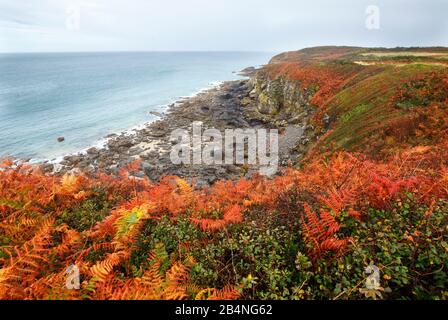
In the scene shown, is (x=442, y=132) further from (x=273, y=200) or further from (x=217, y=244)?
(x=217, y=244)

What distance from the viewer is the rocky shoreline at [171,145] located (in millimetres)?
22438

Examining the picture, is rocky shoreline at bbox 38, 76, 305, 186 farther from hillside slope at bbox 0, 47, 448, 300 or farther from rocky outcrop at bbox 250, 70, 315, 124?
hillside slope at bbox 0, 47, 448, 300

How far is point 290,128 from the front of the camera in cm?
2777

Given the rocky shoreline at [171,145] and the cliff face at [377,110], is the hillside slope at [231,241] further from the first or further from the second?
the rocky shoreline at [171,145]

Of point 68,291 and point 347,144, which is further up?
point 347,144

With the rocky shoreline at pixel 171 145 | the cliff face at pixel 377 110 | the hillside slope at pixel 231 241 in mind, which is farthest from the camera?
the rocky shoreline at pixel 171 145

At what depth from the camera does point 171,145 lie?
3084 cm

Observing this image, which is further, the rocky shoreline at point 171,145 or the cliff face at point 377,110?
the rocky shoreline at point 171,145

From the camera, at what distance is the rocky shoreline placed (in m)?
22.4

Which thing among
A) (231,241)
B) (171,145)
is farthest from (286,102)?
(231,241)

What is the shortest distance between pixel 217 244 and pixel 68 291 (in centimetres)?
261

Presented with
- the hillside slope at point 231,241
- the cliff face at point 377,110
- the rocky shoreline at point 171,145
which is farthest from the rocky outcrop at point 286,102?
the hillside slope at point 231,241

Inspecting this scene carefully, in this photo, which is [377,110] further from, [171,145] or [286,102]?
[171,145]

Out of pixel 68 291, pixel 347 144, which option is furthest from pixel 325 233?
pixel 347 144
